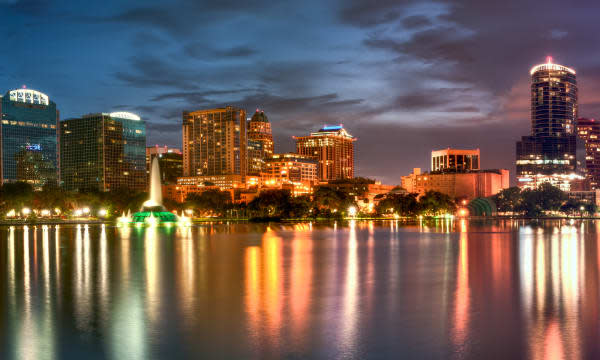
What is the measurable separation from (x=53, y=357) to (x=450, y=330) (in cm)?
1313

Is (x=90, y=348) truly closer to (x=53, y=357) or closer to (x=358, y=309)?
(x=53, y=357)

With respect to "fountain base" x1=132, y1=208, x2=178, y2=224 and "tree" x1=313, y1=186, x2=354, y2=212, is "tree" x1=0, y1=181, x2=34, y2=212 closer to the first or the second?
"fountain base" x1=132, y1=208, x2=178, y2=224

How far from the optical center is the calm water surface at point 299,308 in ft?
60.2

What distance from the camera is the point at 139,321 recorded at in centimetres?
2228

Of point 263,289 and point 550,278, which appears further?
point 550,278

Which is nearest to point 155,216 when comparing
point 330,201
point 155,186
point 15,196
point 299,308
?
point 155,186

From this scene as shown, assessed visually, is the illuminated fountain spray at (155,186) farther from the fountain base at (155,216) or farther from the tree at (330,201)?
the tree at (330,201)

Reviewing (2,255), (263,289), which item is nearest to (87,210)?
(2,255)

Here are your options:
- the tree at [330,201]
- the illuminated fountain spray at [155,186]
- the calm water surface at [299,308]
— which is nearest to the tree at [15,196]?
the illuminated fountain spray at [155,186]

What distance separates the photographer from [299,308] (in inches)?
963

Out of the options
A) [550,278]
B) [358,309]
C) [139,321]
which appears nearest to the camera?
[139,321]

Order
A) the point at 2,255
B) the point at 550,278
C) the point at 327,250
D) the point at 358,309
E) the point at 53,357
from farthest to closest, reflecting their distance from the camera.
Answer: the point at 327,250, the point at 2,255, the point at 550,278, the point at 358,309, the point at 53,357

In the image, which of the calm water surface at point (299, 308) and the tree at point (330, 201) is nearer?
the calm water surface at point (299, 308)

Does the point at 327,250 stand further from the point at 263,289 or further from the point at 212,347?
the point at 212,347
